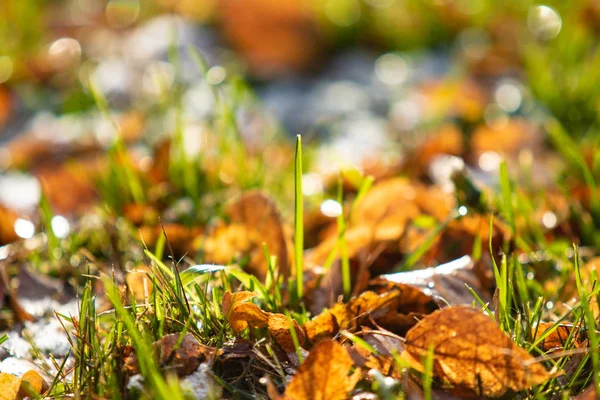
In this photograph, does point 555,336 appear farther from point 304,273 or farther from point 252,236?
point 252,236

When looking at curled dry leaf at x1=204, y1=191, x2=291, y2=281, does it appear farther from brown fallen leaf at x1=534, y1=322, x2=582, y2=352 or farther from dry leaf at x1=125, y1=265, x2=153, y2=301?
brown fallen leaf at x1=534, y1=322, x2=582, y2=352

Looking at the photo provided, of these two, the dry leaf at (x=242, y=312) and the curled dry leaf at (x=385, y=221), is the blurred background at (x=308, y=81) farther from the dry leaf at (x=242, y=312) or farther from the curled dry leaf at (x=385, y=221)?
the dry leaf at (x=242, y=312)

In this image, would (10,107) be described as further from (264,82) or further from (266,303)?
(266,303)

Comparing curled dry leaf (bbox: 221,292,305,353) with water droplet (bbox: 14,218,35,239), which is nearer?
curled dry leaf (bbox: 221,292,305,353)

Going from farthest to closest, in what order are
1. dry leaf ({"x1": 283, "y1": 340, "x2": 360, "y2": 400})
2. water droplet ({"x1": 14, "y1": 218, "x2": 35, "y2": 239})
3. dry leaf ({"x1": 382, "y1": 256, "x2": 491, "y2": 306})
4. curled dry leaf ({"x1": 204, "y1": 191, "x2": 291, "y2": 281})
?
water droplet ({"x1": 14, "y1": 218, "x2": 35, "y2": 239}), curled dry leaf ({"x1": 204, "y1": 191, "x2": 291, "y2": 281}), dry leaf ({"x1": 382, "y1": 256, "x2": 491, "y2": 306}), dry leaf ({"x1": 283, "y1": 340, "x2": 360, "y2": 400})

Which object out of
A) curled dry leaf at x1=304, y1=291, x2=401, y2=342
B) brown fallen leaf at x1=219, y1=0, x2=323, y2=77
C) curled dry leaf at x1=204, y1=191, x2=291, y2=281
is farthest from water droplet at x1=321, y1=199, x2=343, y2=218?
brown fallen leaf at x1=219, y1=0, x2=323, y2=77

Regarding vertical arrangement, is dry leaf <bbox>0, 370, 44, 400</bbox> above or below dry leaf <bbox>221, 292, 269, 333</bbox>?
below

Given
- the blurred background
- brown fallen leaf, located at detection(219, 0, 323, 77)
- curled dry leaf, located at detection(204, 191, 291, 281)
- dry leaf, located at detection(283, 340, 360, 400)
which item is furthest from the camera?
brown fallen leaf, located at detection(219, 0, 323, 77)
